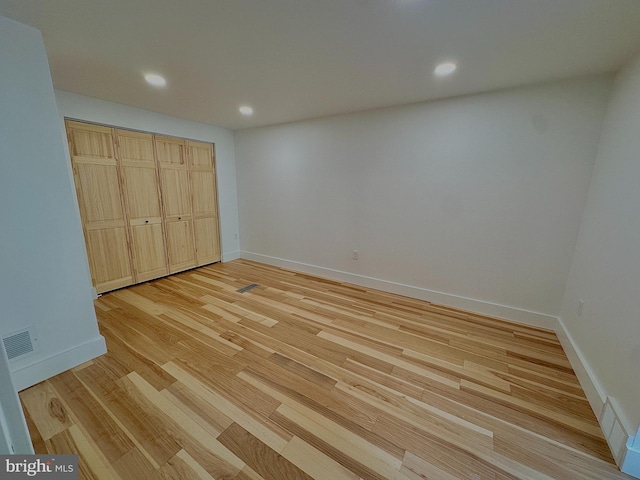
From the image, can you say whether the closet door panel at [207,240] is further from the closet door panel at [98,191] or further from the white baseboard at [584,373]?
the white baseboard at [584,373]

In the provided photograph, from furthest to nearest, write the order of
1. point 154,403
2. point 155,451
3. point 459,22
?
point 154,403, point 459,22, point 155,451

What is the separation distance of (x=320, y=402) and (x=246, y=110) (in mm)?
3322

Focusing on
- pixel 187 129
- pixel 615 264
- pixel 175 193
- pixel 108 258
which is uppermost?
pixel 187 129

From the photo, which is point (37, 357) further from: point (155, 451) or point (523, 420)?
point (523, 420)

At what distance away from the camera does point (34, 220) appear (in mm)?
1645

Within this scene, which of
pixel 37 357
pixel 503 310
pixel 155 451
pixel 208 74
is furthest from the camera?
pixel 503 310

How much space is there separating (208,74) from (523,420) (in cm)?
348

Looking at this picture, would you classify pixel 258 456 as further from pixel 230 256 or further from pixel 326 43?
pixel 230 256

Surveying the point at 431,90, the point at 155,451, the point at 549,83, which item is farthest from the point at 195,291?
the point at 549,83

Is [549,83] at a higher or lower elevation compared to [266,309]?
higher

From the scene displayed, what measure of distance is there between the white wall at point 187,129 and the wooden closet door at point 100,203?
0.16 m

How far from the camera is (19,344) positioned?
1652mm

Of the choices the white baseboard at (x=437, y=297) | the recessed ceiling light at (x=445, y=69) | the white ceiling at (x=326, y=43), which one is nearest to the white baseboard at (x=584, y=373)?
the white baseboard at (x=437, y=297)

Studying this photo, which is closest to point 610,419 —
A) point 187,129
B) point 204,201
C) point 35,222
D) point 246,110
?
point 35,222
